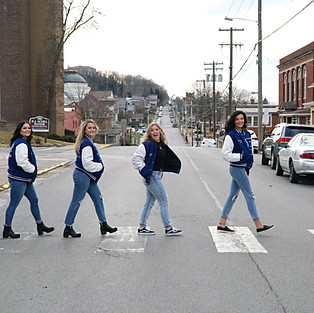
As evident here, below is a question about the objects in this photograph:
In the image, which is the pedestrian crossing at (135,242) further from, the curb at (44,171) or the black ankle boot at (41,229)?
the curb at (44,171)

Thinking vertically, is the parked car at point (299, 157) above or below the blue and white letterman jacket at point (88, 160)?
below

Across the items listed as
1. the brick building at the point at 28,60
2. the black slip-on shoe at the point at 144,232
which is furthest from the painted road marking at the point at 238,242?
the brick building at the point at 28,60

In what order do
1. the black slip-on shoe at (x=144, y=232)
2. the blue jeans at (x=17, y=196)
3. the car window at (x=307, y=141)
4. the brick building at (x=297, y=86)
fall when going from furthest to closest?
the brick building at (x=297, y=86) < the car window at (x=307, y=141) < the black slip-on shoe at (x=144, y=232) < the blue jeans at (x=17, y=196)

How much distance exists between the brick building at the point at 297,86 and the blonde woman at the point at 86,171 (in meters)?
36.4

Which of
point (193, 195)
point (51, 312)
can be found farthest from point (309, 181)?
point (51, 312)

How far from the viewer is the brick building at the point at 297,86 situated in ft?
154

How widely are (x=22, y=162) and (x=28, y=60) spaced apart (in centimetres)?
4158

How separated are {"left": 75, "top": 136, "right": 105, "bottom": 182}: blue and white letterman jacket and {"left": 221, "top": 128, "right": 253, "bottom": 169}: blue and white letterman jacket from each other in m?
1.96

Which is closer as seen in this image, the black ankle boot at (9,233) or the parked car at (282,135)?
the black ankle boot at (9,233)

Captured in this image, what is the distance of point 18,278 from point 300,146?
1220 cm

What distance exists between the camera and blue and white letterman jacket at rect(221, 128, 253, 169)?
8273 mm

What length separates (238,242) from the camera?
7855 mm

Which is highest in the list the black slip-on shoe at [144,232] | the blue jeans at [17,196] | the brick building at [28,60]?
the brick building at [28,60]

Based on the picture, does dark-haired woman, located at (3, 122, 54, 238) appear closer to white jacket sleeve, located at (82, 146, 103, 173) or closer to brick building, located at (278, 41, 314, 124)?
white jacket sleeve, located at (82, 146, 103, 173)
